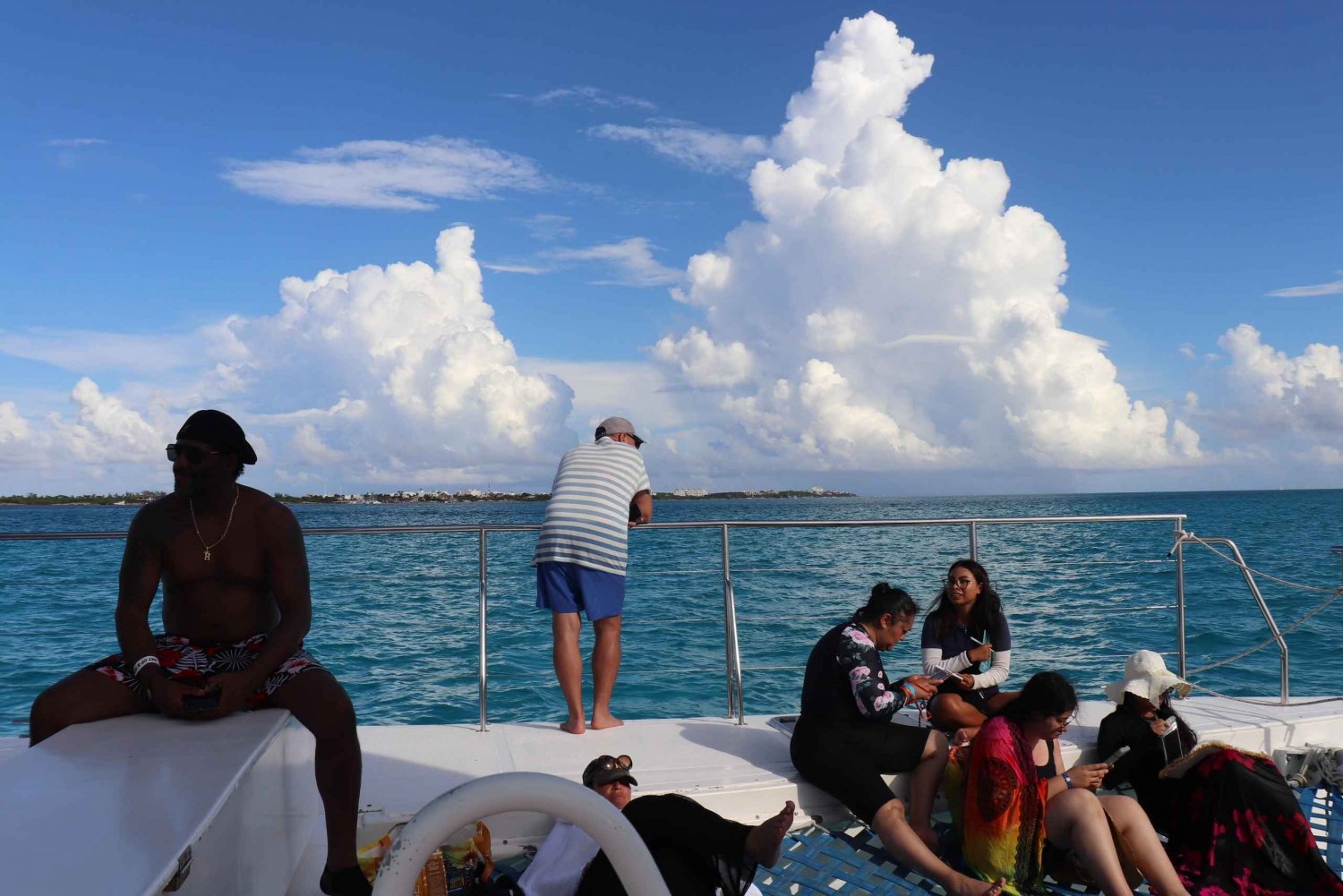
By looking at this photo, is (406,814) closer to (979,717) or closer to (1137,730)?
(979,717)

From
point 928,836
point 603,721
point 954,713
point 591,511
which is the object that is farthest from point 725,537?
point 928,836

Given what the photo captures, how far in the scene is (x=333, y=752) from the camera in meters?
2.54

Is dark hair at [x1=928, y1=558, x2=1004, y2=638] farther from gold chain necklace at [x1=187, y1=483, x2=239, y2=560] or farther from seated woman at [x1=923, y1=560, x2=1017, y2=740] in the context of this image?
gold chain necklace at [x1=187, y1=483, x2=239, y2=560]

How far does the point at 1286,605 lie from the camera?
19641 mm

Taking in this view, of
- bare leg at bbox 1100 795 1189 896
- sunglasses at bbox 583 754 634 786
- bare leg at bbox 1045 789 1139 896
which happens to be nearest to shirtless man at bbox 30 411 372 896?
sunglasses at bbox 583 754 634 786

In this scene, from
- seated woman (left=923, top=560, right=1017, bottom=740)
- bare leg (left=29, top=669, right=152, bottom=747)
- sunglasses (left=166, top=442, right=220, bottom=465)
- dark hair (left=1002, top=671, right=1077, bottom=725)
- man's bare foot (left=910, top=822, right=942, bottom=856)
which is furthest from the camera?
seated woman (left=923, top=560, right=1017, bottom=740)

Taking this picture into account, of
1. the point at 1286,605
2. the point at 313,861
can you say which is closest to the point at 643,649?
the point at 313,861

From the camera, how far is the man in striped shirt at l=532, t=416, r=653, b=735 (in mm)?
3998

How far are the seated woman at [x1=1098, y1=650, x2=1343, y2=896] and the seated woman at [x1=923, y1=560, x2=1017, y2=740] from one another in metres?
0.61

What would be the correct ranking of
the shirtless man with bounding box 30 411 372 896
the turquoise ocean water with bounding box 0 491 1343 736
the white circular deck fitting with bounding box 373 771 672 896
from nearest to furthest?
the white circular deck fitting with bounding box 373 771 672 896 < the shirtless man with bounding box 30 411 372 896 < the turquoise ocean water with bounding box 0 491 1343 736

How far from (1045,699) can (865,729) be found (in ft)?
2.14

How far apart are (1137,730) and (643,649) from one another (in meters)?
8.17

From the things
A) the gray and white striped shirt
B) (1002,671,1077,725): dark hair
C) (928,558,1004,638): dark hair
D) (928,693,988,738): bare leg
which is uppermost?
the gray and white striped shirt

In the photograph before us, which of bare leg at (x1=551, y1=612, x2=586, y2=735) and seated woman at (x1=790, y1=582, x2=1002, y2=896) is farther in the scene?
bare leg at (x1=551, y1=612, x2=586, y2=735)
